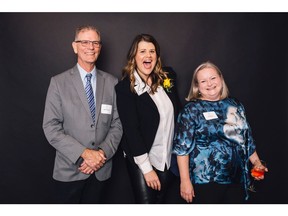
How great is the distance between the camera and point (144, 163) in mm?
2166

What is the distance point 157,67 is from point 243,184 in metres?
1.15

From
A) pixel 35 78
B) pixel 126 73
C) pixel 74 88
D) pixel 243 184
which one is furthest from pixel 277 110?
pixel 35 78

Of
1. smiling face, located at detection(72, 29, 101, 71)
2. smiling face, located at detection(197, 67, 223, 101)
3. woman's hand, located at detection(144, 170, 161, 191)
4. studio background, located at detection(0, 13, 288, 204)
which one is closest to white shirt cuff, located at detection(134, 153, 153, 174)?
woman's hand, located at detection(144, 170, 161, 191)

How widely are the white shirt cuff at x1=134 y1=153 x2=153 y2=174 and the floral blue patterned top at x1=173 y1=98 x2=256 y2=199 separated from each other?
22 cm

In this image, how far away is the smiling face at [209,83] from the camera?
219cm

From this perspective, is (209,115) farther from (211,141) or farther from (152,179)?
(152,179)

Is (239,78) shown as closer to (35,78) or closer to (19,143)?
(35,78)

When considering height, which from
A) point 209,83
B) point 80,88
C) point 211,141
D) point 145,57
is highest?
point 145,57

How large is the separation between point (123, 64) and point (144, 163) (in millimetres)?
1252

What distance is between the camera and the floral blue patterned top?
2100 mm

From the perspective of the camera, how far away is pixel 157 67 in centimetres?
241

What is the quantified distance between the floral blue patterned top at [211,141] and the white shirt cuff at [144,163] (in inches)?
8.9

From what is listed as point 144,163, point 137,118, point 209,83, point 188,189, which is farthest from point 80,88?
point 188,189

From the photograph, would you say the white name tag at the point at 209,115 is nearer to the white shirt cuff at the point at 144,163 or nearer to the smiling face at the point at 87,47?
the white shirt cuff at the point at 144,163
